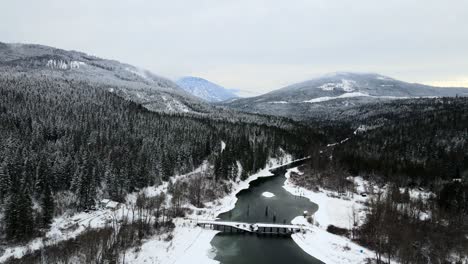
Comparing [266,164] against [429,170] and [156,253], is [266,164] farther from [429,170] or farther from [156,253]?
[156,253]

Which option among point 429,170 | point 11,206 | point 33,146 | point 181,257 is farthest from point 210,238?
point 429,170

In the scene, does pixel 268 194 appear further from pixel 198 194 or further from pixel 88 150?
pixel 88 150

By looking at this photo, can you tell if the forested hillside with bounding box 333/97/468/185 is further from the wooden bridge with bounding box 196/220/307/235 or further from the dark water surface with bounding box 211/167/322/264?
the wooden bridge with bounding box 196/220/307/235

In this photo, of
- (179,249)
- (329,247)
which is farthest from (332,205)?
(179,249)

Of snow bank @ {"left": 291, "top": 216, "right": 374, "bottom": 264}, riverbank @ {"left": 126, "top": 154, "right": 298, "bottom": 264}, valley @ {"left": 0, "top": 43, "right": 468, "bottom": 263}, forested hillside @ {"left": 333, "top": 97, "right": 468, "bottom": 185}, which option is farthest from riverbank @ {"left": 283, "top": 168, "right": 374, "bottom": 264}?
forested hillside @ {"left": 333, "top": 97, "right": 468, "bottom": 185}

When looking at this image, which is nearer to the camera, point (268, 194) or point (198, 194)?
point (198, 194)
